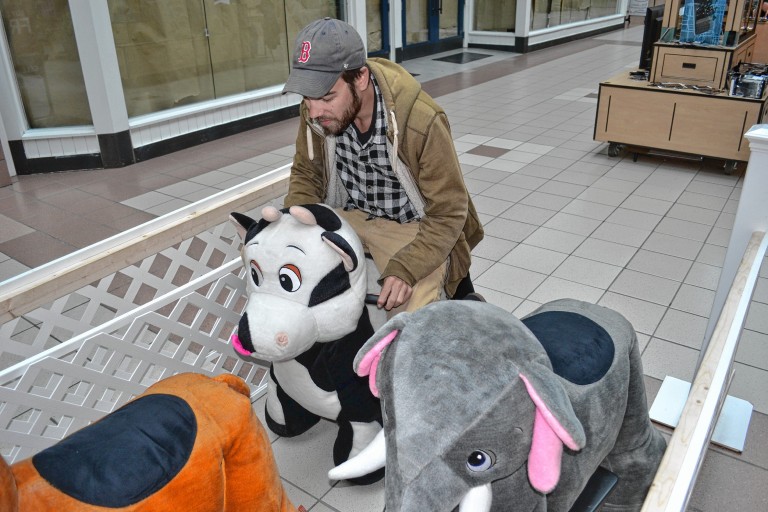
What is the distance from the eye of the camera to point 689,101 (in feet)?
17.1

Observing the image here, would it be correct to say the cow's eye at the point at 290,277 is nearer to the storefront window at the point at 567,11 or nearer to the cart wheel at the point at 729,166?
the cart wheel at the point at 729,166

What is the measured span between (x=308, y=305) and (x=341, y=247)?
0.64ft

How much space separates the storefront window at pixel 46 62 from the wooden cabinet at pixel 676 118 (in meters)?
4.79

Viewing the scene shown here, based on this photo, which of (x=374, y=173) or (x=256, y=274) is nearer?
(x=256, y=274)

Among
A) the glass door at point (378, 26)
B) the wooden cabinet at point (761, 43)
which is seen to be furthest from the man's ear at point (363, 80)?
the glass door at point (378, 26)

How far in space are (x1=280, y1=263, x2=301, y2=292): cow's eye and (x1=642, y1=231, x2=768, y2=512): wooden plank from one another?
1.03m

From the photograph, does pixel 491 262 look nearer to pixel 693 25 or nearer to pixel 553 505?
pixel 553 505

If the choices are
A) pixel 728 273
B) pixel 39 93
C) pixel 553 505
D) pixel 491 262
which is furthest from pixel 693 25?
pixel 39 93

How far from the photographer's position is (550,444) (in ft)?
3.79

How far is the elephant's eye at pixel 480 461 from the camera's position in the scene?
116 centimetres

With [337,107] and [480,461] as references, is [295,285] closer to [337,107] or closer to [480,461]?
[337,107]

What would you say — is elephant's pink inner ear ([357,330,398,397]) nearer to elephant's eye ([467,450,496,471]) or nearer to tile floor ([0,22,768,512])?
elephant's eye ([467,450,496,471])

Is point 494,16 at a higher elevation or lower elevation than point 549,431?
higher

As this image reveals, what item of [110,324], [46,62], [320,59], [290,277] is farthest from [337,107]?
[46,62]
